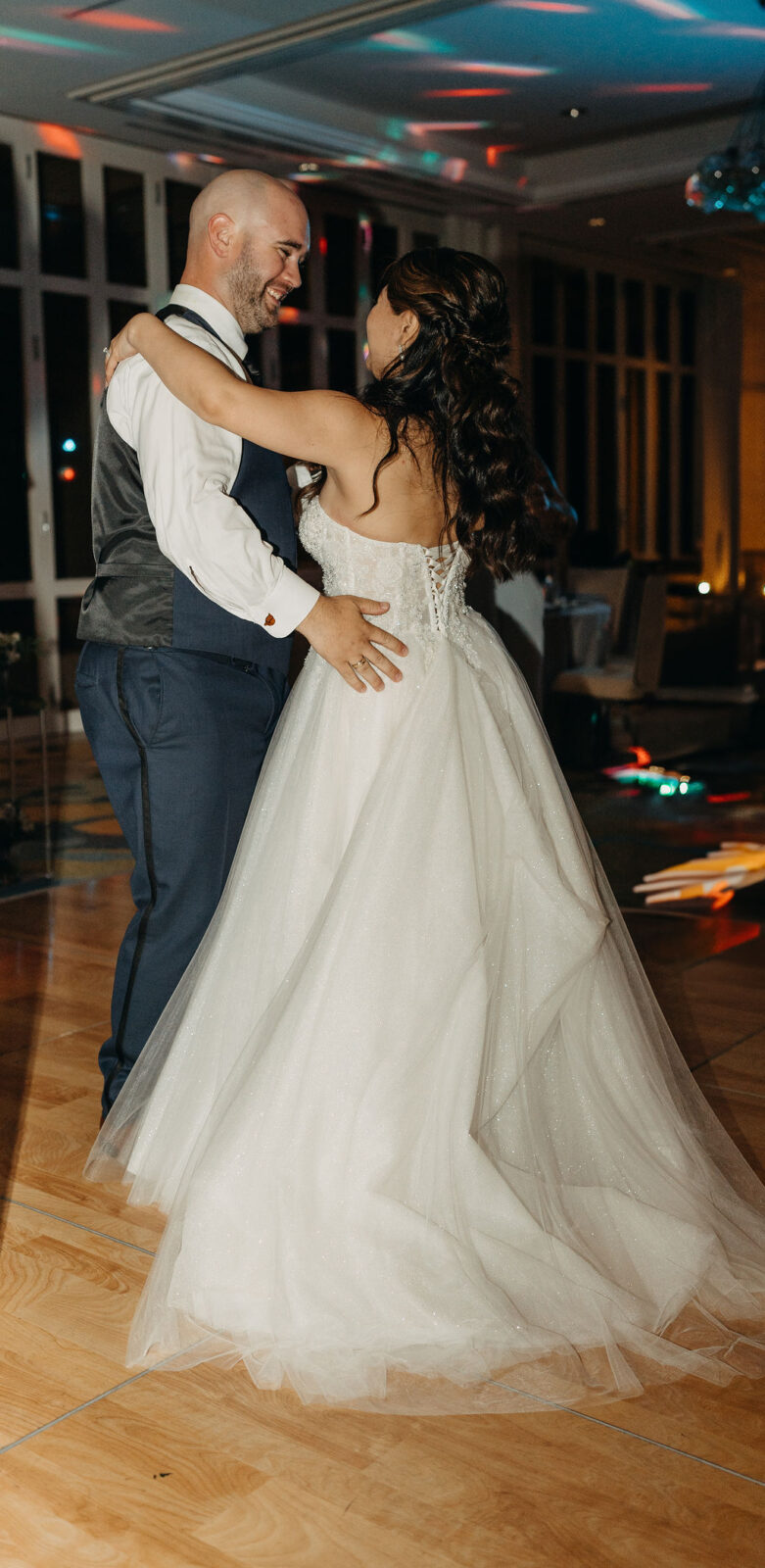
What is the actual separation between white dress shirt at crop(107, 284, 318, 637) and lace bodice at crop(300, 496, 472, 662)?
76mm

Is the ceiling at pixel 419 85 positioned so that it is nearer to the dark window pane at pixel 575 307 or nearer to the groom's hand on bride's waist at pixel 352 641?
the dark window pane at pixel 575 307

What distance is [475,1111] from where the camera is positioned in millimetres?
1981

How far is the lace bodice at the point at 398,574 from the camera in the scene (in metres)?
2.12

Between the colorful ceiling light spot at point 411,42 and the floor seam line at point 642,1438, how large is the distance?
23.0 ft

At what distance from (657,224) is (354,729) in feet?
31.6

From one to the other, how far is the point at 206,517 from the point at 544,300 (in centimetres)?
1007

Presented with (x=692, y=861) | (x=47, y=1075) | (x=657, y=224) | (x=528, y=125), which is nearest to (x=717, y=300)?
(x=657, y=224)

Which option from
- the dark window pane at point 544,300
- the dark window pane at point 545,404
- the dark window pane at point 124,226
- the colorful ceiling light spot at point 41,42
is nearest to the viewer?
the colorful ceiling light spot at point 41,42

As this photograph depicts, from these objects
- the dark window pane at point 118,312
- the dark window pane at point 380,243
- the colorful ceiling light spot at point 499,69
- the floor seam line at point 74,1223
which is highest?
the colorful ceiling light spot at point 499,69

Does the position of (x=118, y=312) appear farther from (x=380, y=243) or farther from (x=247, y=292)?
(x=247, y=292)

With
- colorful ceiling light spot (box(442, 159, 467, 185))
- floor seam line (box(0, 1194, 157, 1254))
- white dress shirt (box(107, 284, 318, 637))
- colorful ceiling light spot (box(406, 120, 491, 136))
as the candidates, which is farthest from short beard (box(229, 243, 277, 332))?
colorful ceiling light spot (box(442, 159, 467, 185))

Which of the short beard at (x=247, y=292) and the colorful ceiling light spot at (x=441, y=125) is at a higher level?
the colorful ceiling light spot at (x=441, y=125)

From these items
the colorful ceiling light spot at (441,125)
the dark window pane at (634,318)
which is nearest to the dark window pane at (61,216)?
the colorful ceiling light spot at (441,125)

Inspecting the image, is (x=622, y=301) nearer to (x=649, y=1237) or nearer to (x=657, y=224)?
(x=657, y=224)
